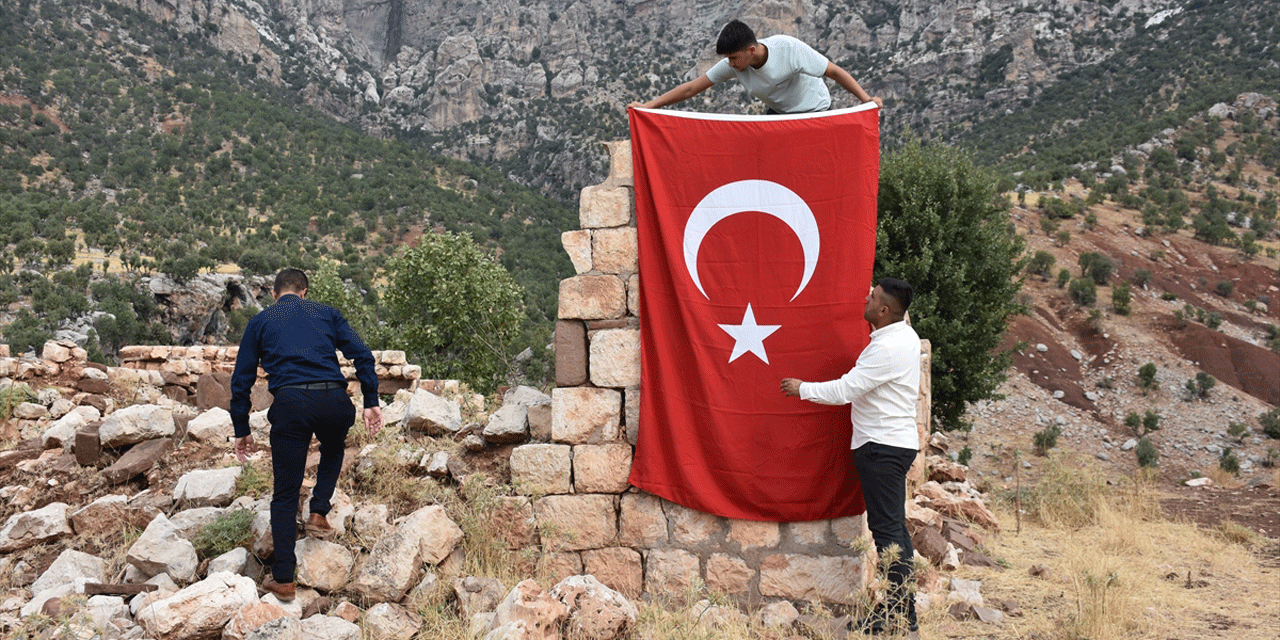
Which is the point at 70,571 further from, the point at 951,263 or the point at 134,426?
the point at 951,263

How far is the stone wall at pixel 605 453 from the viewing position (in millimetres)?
4383

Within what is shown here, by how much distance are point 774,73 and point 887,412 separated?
2.13m

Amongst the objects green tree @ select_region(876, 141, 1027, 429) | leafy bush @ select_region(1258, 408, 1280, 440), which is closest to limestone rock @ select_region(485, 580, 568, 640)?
green tree @ select_region(876, 141, 1027, 429)

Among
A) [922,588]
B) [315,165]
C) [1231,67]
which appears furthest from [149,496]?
[1231,67]

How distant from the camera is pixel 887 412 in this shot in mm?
3662

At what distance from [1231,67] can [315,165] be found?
161 feet

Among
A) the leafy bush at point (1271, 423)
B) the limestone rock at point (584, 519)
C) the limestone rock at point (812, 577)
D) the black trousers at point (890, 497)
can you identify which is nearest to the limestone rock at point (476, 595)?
the limestone rock at point (584, 519)

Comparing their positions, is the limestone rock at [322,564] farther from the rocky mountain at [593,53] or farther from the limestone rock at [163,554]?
the rocky mountain at [593,53]

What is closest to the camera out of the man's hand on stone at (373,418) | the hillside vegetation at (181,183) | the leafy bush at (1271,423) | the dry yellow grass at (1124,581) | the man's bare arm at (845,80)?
the dry yellow grass at (1124,581)

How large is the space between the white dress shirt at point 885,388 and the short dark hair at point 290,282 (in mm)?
2977

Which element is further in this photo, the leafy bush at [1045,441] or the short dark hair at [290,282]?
the leafy bush at [1045,441]

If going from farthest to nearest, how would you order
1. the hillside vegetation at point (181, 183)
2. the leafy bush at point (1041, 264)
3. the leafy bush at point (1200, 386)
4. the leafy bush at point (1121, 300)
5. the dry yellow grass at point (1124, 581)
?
the hillside vegetation at point (181, 183) → the leafy bush at point (1041, 264) → the leafy bush at point (1121, 300) → the leafy bush at point (1200, 386) → the dry yellow grass at point (1124, 581)

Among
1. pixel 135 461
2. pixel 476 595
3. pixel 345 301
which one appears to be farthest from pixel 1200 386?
pixel 345 301

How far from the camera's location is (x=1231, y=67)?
33.9 metres
